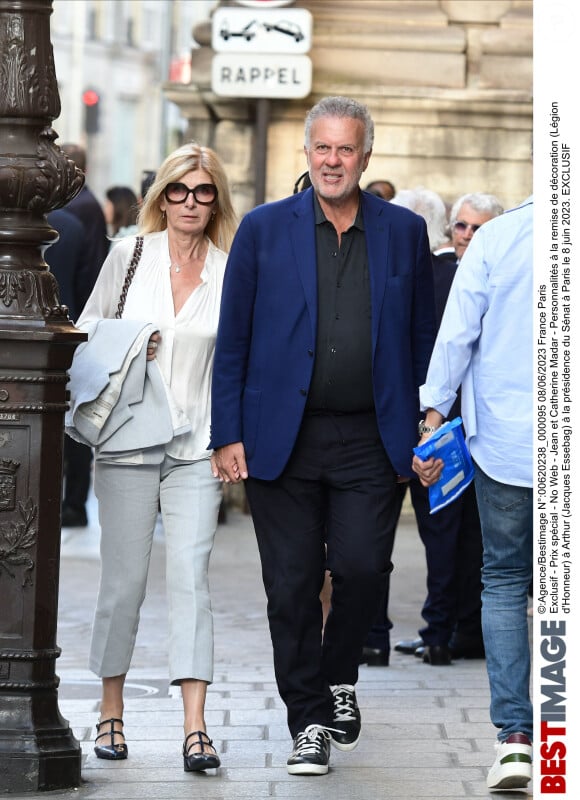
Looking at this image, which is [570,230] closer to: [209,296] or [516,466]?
[516,466]

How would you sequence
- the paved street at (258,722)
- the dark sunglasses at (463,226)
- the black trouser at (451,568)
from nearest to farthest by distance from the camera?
the paved street at (258,722) → the black trouser at (451,568) → the dark sunglasses at (463,226)

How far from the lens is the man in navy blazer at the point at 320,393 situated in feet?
20.3

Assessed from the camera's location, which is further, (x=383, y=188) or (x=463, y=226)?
(x=383, y=188)

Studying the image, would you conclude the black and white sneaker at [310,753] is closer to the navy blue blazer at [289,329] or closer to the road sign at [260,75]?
the navy blue blazer at [289,329]

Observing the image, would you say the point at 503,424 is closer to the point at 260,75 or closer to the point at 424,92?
the point at 260,75

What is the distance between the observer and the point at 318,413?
6.24 metres

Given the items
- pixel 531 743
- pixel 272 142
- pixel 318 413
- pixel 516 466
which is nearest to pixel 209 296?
pixel 318 413

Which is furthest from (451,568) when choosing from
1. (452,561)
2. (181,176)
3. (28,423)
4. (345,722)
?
(28,423)

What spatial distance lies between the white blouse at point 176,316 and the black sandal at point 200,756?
91 centimetres

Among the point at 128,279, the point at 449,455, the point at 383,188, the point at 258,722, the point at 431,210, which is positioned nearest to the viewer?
the point at 449,455

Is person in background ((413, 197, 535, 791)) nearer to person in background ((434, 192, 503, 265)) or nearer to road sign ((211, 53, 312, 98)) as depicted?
person in background ((434, 192, 503, 265))

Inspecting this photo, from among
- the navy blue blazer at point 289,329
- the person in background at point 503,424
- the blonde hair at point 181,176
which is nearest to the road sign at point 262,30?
the blonde hair at point 181,176

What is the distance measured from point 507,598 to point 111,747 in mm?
1411

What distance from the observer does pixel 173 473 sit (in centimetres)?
657
